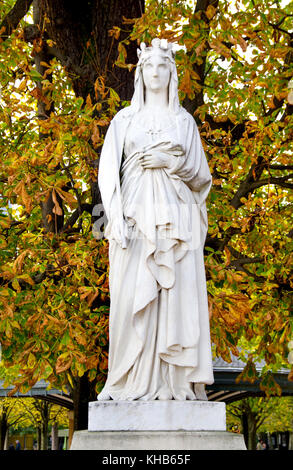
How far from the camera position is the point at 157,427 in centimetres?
597

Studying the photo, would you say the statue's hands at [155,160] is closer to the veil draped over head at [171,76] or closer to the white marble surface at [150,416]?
the veil draped over head at [171,76]

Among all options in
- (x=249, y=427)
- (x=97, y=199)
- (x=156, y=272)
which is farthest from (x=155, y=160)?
(x=249, y=427)

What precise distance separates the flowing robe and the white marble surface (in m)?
0.21

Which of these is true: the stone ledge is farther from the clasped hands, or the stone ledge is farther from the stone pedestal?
the clasped hands

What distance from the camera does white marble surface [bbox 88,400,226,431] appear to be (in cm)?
597

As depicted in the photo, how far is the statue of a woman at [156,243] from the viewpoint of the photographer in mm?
6410

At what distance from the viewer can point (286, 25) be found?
13922mm

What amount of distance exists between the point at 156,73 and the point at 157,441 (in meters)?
3.36

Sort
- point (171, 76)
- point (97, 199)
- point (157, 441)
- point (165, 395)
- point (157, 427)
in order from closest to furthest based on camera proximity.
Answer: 1. point (157, 441)
2. point (157, 427)
3. point (165, 395)
4. point (171, 76)
5. point (97, 199)

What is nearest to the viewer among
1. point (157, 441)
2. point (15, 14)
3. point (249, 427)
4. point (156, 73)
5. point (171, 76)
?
point (157, 441)

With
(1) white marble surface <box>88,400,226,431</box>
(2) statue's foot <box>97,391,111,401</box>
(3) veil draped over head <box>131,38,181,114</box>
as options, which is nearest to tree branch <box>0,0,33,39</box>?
(3) veil draped over head <box>131,38,181,114</box>

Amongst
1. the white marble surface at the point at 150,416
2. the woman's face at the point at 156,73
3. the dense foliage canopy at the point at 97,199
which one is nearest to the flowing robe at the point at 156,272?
the white marble surface at the point at 150,416

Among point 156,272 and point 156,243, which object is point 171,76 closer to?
point 156,243
